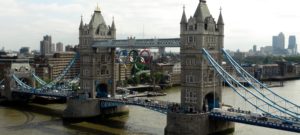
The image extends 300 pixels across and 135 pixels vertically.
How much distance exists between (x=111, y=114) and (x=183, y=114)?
20.6 metres

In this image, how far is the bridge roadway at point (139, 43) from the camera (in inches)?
2258

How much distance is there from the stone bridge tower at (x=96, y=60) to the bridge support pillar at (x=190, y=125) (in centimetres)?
2057

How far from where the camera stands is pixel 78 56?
73.8 metres

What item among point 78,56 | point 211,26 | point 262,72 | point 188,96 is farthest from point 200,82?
point 262,72

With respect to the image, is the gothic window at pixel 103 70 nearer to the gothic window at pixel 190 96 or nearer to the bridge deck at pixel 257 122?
the gothic window at pixel 190 96

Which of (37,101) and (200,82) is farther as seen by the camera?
(37,101)

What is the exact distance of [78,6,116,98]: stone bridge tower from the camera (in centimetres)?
6912

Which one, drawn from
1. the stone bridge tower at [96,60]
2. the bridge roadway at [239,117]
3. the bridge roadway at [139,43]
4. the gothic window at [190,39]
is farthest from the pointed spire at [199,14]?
the stone bridge tower at [96,60]

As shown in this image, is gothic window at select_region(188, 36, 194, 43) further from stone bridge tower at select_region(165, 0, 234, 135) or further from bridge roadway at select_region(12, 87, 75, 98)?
bridge roadway at select_region(12, 87, 75, 98)

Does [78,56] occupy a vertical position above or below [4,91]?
above

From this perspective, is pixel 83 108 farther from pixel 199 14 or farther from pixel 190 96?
pixel 199 14

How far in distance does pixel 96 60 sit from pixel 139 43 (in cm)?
1029

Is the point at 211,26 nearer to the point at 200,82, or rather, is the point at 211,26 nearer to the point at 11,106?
the point at 200,82

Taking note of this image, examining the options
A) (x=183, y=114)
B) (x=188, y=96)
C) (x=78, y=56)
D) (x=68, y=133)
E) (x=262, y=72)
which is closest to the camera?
(x=183, y=114)
